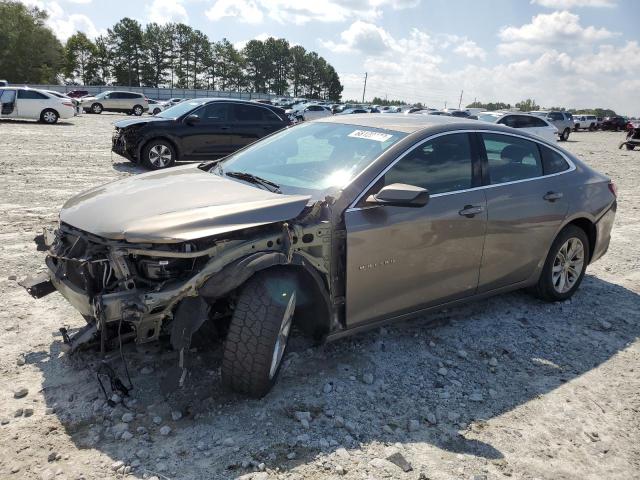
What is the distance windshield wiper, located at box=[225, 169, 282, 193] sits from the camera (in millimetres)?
3596

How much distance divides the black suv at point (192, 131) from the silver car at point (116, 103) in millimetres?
30384

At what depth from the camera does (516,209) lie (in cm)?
421

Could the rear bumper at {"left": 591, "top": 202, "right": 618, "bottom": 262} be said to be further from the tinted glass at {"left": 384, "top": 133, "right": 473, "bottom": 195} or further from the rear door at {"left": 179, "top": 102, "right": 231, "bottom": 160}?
the rear door at {"left": 179, "top": 102, "right": 231, "bottom": 160}

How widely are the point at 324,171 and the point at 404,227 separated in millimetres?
686

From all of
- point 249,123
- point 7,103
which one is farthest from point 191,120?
point 7,103

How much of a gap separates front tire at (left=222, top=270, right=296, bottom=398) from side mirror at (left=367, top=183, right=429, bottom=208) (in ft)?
2.79

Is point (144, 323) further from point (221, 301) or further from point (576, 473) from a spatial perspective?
point (576, 473)

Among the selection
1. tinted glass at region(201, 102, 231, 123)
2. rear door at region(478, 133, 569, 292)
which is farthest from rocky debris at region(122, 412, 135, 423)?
tinted glass at region(201, 102, 231, 123)

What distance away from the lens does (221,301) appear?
3221mm

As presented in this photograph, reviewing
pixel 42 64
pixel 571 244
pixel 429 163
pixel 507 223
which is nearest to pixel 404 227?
Result: pixel 429 163

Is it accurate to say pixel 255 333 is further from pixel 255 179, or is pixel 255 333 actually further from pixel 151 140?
pixel 151 140

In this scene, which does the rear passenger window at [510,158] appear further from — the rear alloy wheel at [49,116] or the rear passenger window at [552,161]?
the rear alloy wheel at [49,116]

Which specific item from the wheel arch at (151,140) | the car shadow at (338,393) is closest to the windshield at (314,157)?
the car shadow at (338,393)

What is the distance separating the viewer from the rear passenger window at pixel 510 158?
4.20 metres
